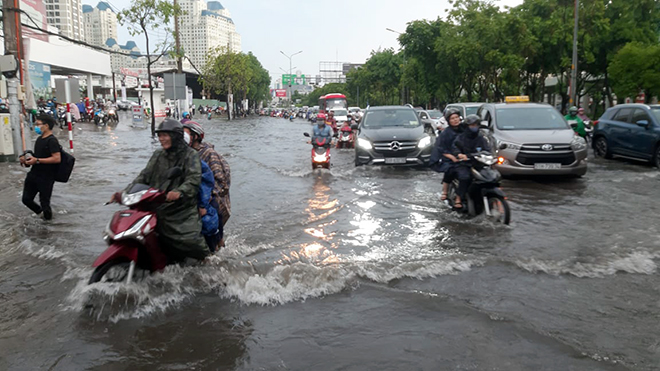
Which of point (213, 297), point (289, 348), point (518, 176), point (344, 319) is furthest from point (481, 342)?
point (518, 176)

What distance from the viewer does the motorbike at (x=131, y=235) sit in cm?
432

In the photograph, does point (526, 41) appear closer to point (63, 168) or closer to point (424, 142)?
point (424, 142)

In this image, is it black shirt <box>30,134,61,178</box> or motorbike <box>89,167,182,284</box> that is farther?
black shirt <box>30,134,61,178</box>

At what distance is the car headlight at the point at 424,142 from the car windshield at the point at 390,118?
0.83 meters

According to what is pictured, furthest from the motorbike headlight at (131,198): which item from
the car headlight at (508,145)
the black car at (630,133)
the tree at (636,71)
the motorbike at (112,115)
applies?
the motorbike at (112,115)

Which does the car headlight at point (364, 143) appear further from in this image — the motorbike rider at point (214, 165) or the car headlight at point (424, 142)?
the motorbike rider at point (214, 165)

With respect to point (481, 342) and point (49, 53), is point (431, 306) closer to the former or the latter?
point (481, 342)

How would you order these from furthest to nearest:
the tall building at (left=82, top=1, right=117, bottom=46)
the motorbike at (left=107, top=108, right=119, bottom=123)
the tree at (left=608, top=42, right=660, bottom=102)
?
the tall building at (left=82, top=1, right=117, bottom=46) → the motorbike at (left=107, top=108, right=119, bottom=123) → the tree at (left=608, top=42, right=660, bottom=102)

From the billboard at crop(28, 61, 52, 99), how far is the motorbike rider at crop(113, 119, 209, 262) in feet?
121

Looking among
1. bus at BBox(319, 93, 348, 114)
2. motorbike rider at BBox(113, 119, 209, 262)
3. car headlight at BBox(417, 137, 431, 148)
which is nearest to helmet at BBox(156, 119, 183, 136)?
motorbike rider at BBox(113, 119, 209, 262)

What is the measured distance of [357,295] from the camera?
4938 mm

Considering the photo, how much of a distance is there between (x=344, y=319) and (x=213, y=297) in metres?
1.27

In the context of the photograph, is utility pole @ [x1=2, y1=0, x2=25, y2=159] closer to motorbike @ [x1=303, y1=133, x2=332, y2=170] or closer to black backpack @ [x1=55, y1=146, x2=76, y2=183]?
black backpack @ [x1=55, y1=146, x2=76, y2=183]

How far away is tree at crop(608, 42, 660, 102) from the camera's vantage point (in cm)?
2339
